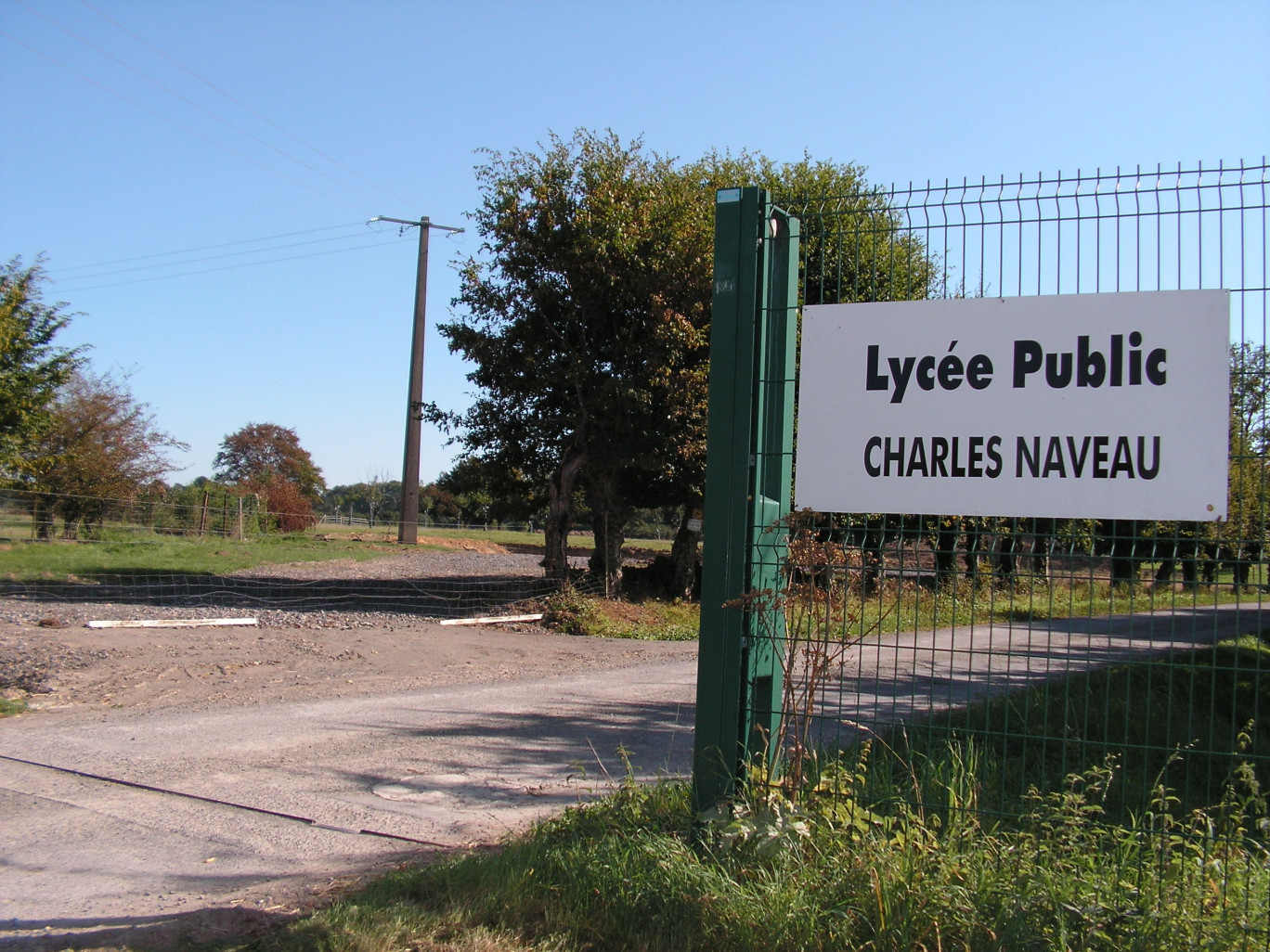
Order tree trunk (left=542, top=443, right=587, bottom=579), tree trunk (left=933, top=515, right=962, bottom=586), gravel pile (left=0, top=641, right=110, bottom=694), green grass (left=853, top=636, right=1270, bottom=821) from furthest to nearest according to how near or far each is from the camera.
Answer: tree trunk (left=542, top=443, right=587, bottom=579), gravel pile (left=0, top=641, right=110, bottom=694), tree trunk (left=933, top=515, right=962, bottom=586), green grass (left=853, top=636, right=1270, bottom=821)

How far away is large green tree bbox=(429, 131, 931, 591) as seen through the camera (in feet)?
56.5

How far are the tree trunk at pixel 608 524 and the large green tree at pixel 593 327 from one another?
6 cm

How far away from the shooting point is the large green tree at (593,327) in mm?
17234

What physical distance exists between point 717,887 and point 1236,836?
1884mm

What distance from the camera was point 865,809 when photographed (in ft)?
13.1

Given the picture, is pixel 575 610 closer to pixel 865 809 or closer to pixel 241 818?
pixel 241 818

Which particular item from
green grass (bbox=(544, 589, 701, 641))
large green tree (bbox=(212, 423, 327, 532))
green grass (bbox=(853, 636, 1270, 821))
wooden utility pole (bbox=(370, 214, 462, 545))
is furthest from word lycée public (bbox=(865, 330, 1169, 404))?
large green tree (bbox=(212, 423, 327, 532))

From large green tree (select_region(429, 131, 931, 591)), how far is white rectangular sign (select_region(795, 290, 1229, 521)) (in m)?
12.9

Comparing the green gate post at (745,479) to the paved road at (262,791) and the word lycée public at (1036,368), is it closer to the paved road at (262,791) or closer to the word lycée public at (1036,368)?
the word lycée public at (1036,368)

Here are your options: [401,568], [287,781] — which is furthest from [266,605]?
[287,781]

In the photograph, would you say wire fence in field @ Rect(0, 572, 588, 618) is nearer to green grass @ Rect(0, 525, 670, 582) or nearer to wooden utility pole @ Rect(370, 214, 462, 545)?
green grass @ Rect(0, 525, 670, 582)

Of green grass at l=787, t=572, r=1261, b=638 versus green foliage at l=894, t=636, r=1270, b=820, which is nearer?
green grass at l=787, t=572, r=1261, b=638

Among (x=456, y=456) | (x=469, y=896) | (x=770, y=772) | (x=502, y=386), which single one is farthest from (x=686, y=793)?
(x=456, y=456)

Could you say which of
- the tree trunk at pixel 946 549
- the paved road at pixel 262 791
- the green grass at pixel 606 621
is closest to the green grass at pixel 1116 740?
the tree trunk at pixel 946 549
